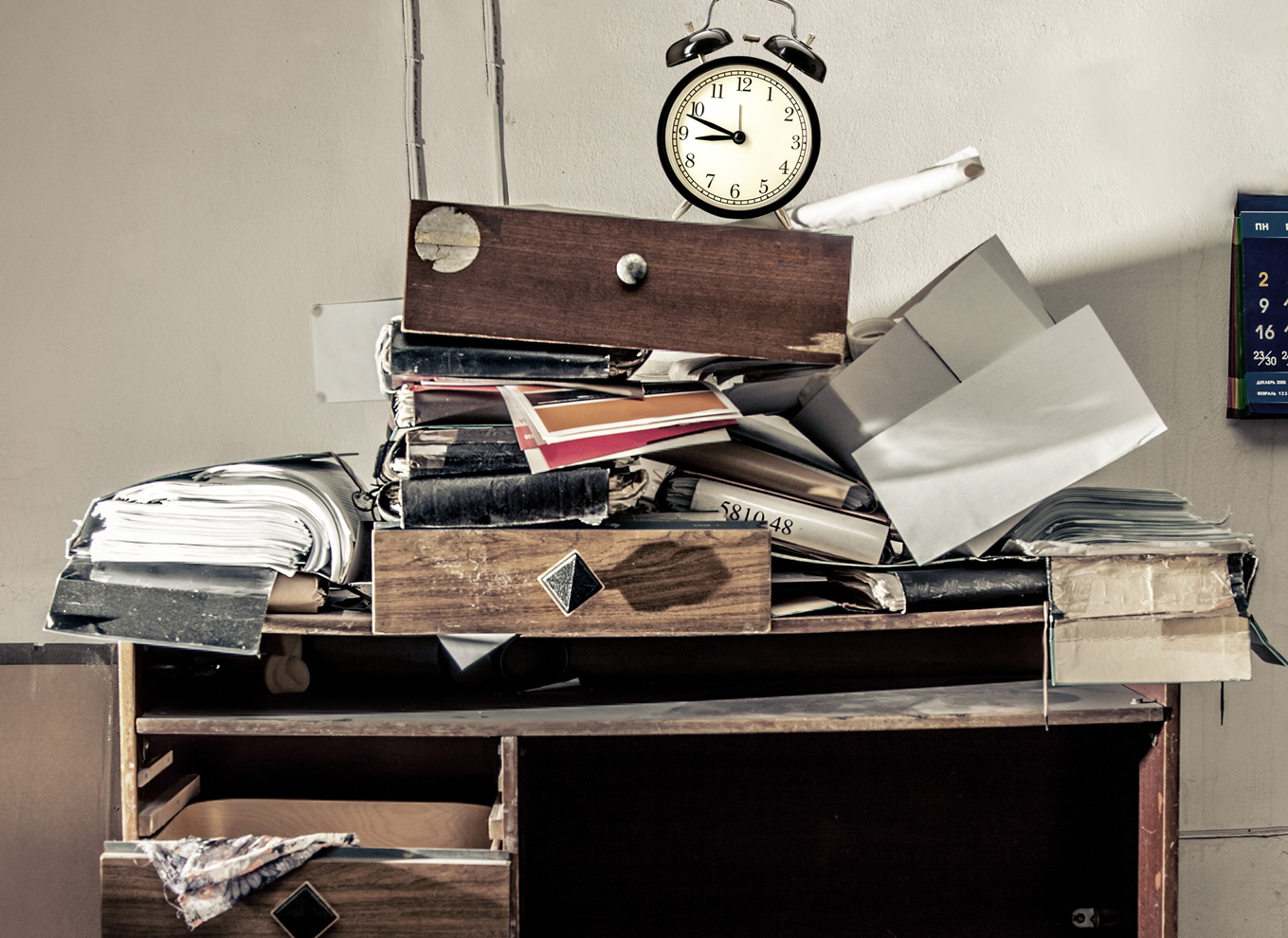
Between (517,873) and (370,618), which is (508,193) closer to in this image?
(370,618)

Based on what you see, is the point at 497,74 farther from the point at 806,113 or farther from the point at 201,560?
the point at 201,560

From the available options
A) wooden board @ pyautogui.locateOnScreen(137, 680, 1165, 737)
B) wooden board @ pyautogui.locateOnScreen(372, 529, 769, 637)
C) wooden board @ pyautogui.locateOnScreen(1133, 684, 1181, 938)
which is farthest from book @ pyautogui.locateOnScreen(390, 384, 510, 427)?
wooden board @ pyautogui.locateOnScreen(1133, 684, 1181, 938)

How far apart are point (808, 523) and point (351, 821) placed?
73 cm

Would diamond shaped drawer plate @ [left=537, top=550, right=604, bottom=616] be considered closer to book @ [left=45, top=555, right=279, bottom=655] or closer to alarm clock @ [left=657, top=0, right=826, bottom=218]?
book @ [left=45, top=555, right=279, bottom=655]

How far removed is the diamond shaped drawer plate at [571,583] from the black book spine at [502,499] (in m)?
0.05

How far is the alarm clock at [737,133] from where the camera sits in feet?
3.61

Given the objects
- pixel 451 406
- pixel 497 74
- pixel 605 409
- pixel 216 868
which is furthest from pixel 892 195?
pixel 216 868

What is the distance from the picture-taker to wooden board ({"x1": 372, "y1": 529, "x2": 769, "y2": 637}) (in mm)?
913

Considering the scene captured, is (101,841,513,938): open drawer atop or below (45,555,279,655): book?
below

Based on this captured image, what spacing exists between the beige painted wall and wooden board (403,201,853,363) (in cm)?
58

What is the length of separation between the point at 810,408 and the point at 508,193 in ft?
2.27

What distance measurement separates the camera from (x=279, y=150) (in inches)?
56.9

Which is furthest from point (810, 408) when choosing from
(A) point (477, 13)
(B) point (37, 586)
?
(B) point (37, 586)

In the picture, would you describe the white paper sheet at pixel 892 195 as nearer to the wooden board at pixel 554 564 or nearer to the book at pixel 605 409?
the book at pixel 605 409
